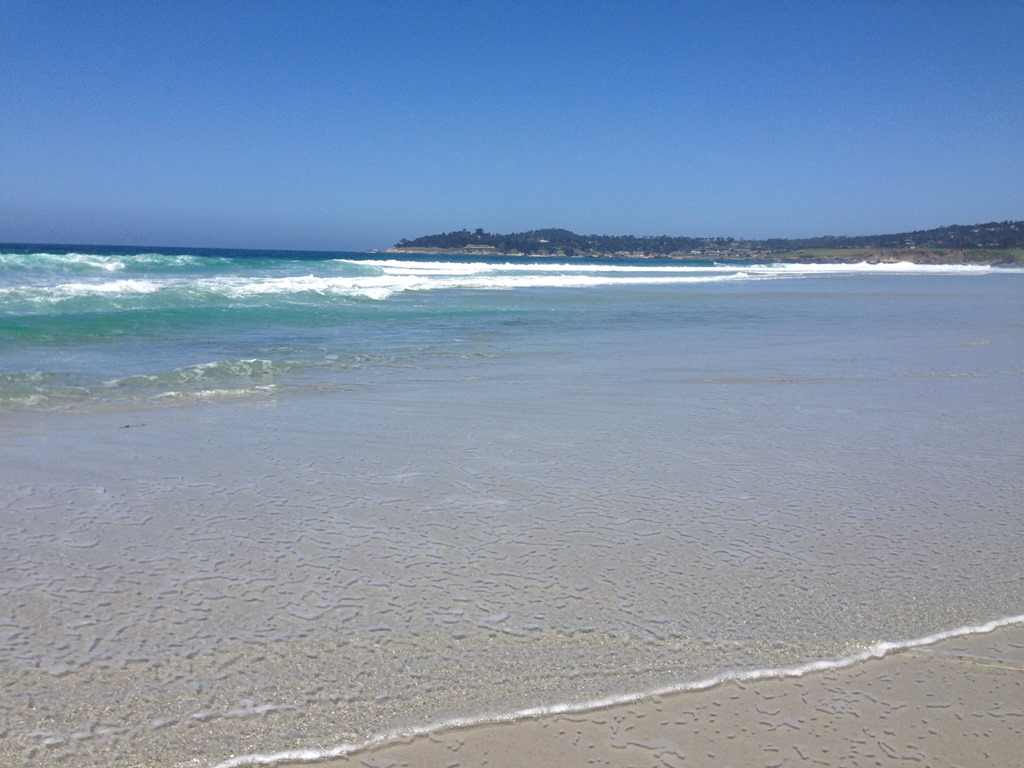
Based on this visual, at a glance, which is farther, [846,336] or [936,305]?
[936,305]

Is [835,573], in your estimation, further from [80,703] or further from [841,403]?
[841,403]

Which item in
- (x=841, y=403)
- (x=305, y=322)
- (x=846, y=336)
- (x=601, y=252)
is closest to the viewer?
(x=841, y=403)

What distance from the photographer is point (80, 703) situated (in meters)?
2.81

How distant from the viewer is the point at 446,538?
437 centimetres

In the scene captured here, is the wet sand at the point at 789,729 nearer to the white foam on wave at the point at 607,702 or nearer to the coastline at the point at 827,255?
the white foam on wave at the point at 607,702

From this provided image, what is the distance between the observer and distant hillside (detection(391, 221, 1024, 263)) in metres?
118

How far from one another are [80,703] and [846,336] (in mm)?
13982

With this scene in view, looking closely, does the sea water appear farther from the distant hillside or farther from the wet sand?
the distant hillside

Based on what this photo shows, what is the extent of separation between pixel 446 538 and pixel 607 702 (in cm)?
163

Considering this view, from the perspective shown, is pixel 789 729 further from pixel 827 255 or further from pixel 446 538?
pixel 827 255

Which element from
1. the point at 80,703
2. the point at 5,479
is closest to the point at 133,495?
the point at 5,479

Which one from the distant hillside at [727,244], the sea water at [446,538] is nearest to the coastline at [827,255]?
the distant hillside at [727,244]

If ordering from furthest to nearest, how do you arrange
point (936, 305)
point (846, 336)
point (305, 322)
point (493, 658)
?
point (936, 305) → point (305, 322) → point (846, 336) → point (493, 658)

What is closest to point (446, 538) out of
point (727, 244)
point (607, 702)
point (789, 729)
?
point (607, 702)
